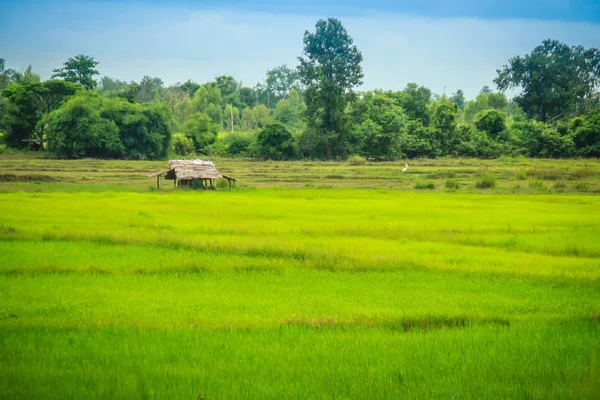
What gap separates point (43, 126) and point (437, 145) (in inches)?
1320

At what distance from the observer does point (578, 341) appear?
20.7ft

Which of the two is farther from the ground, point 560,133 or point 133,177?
point 560,133

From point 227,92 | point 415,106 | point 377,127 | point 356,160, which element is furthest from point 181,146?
point 227,92

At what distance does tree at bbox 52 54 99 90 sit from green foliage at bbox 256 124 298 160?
2068 cm

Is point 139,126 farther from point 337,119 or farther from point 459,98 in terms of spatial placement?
point 459,98

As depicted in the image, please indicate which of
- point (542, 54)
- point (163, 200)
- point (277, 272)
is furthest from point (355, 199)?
point (542, 54)

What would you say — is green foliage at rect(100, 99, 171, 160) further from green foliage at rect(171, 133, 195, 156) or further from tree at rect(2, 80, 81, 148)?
green foliage at rect(171, 133, 195, 156)

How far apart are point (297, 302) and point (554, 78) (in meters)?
53.7

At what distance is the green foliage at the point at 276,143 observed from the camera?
5178cm

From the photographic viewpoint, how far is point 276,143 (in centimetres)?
5262

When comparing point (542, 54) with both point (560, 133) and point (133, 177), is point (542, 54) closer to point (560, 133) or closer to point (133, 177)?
point (560, 133)

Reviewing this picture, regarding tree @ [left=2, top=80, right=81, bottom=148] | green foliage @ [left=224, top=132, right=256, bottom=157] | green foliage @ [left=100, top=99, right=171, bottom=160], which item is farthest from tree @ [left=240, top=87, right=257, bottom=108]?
tree @ [left=2, top=80, right=81, bottom=148]

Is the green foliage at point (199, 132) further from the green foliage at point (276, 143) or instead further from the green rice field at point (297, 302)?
the green rice field at point (297, 302)

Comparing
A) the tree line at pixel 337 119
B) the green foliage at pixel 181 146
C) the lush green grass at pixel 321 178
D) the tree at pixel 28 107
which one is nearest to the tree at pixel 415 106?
the tree line at pixel 337 119
